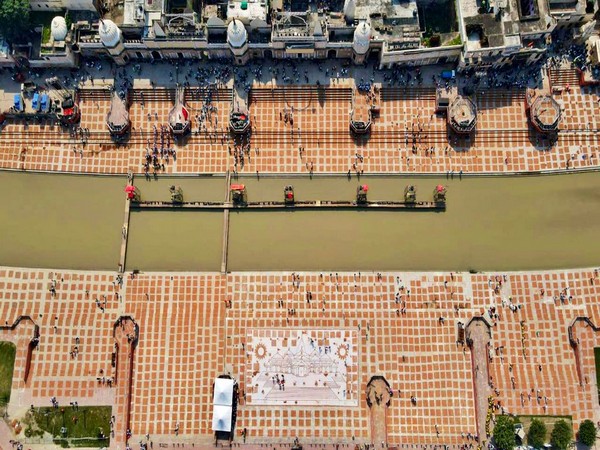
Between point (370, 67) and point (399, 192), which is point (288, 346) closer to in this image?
point (399, 192)

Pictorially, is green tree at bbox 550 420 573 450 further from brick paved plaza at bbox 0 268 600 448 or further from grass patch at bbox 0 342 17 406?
grass patch at bbox 0 342 17 406

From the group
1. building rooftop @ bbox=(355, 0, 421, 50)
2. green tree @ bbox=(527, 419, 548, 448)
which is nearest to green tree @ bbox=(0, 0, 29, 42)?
building rooftop @ bbox=(355, 0, 421, 50)

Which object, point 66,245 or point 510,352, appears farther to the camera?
point 66,245

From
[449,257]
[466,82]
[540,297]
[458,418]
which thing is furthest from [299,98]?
[458,418]

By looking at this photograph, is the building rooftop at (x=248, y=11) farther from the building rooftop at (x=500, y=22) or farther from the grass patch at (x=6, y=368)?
the grass patch at (x=6, y=368)

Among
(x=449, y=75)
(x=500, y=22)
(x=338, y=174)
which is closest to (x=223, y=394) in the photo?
(x=338, y=174)

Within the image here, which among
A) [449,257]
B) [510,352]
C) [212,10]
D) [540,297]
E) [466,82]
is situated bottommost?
[510,352]
